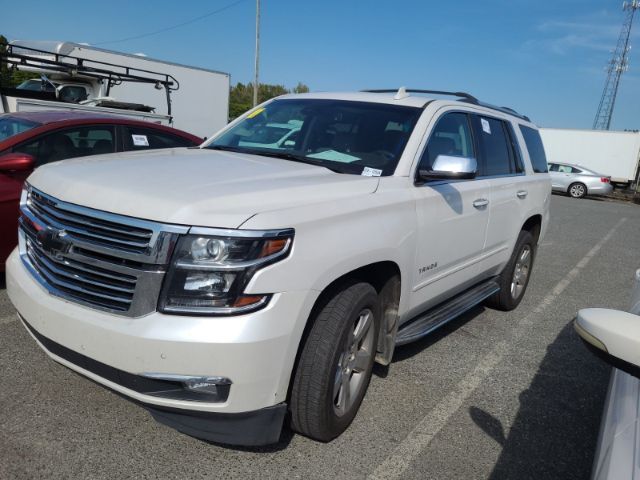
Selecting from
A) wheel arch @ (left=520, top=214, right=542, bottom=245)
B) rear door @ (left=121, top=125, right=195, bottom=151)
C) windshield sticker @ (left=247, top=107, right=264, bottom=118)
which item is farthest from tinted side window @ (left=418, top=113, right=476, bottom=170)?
rear door @ (left=121, top=125, right=195, bottom=151)

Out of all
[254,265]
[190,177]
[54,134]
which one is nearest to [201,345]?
[254,265]

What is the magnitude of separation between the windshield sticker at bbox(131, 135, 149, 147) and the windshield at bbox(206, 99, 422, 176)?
2.07 meters

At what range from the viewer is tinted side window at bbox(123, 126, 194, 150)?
5.68 metres

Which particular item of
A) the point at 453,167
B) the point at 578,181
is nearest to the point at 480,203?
the point at 453,167

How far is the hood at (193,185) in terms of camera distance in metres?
2.15

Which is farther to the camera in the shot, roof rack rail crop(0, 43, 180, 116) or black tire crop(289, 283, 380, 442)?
roof rack rail crop(0, 43, 180, 116)

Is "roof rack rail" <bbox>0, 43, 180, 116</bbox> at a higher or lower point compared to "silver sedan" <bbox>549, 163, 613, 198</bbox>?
higher

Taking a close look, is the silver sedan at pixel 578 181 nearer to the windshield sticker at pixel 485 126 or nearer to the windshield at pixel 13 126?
the windshield sticker at pixel 485 126

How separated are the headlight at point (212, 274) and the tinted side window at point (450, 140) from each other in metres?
1.57

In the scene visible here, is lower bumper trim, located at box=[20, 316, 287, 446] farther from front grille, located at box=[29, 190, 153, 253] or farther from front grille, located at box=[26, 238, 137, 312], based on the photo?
front grille, located at box=[29, 190, 153, 253]

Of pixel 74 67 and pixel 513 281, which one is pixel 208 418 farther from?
pixel 74 67

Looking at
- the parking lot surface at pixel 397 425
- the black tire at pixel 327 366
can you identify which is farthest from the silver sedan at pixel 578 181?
the black tire at pixel 327 366

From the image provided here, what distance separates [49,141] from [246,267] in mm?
3809

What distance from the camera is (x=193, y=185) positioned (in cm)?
239
